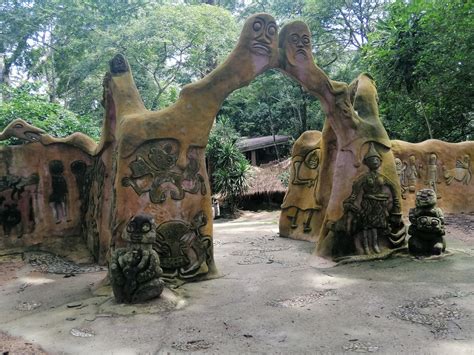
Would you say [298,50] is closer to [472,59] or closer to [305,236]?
[305,236]

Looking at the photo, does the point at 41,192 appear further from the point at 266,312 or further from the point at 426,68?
the point at 426,68

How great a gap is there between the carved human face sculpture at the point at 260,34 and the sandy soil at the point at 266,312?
3.73 metres

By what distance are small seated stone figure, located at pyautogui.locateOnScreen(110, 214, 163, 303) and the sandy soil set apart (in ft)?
0.56

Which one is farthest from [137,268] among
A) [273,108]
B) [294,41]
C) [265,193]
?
[273,108]

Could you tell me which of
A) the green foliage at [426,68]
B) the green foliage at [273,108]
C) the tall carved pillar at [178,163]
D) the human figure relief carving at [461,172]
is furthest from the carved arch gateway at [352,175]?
the green foliage at [273,108]

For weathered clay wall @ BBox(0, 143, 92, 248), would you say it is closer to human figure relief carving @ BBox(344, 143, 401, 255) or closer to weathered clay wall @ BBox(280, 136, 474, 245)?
weathered clay wall @ BBox(280, 136, 474, 245)

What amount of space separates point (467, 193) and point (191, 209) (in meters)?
9.81

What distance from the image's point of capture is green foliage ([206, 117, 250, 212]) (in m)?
18.9

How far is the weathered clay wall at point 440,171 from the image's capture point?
39.7 ft

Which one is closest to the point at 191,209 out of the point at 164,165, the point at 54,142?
the point at 164,165

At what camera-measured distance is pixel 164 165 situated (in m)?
6.33

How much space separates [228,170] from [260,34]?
12.1 meters

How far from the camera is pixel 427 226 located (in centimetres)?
700

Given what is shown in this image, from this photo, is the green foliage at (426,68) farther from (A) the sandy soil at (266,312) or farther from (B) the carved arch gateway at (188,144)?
(A) the sandy soil at (266,312)
